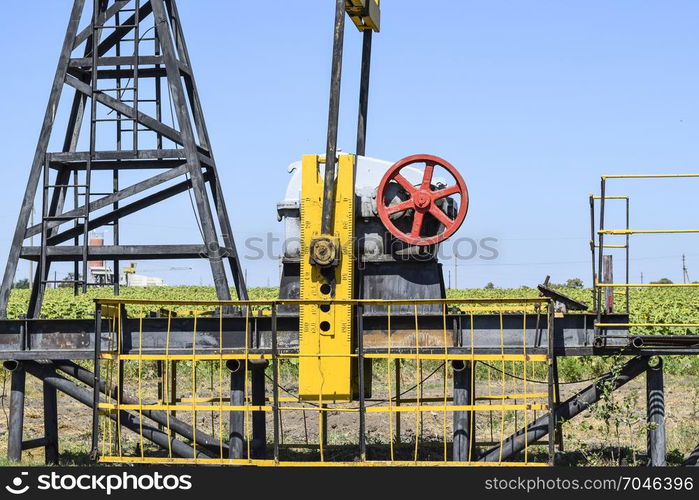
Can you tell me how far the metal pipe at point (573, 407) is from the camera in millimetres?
10177

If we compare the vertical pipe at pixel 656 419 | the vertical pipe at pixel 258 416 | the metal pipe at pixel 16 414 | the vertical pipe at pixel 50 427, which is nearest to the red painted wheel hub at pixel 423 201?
the vertical pipe at pixel 258 416

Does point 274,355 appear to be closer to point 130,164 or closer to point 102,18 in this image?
point 130,164

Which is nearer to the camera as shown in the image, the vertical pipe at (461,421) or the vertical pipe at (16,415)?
the vertical pipe at (461,421)

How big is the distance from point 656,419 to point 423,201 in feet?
10.2

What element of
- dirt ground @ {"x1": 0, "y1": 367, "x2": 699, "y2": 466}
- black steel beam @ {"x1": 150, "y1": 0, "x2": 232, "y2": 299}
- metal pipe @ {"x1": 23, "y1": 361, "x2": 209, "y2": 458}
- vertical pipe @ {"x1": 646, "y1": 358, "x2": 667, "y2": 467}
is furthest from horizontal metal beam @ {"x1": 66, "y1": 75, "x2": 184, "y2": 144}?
vertical pipe @ {"x1": 646, "y1": 358, "x2": 667, "y2": 467}

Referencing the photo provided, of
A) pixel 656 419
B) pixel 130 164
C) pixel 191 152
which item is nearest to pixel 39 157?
pixel 130 164

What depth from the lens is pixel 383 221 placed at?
1015 centimetres

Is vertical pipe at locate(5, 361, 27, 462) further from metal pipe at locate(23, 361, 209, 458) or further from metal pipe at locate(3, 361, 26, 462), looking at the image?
metal pipe at locate(23, 361, 209, 458)

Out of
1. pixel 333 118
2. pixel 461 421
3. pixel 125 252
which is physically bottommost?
pixel 461 421

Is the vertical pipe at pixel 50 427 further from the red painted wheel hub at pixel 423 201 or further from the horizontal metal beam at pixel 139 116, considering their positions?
the red painted wheel hub at pixel 423 201

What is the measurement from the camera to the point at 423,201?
10.2m

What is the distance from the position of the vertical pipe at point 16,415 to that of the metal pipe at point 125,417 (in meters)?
0.13

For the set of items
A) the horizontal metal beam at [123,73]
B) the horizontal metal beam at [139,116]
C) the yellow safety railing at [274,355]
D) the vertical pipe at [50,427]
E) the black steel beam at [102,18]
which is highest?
the black steel beam at [102,18]

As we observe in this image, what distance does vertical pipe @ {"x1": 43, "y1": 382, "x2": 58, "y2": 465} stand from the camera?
11.8m
